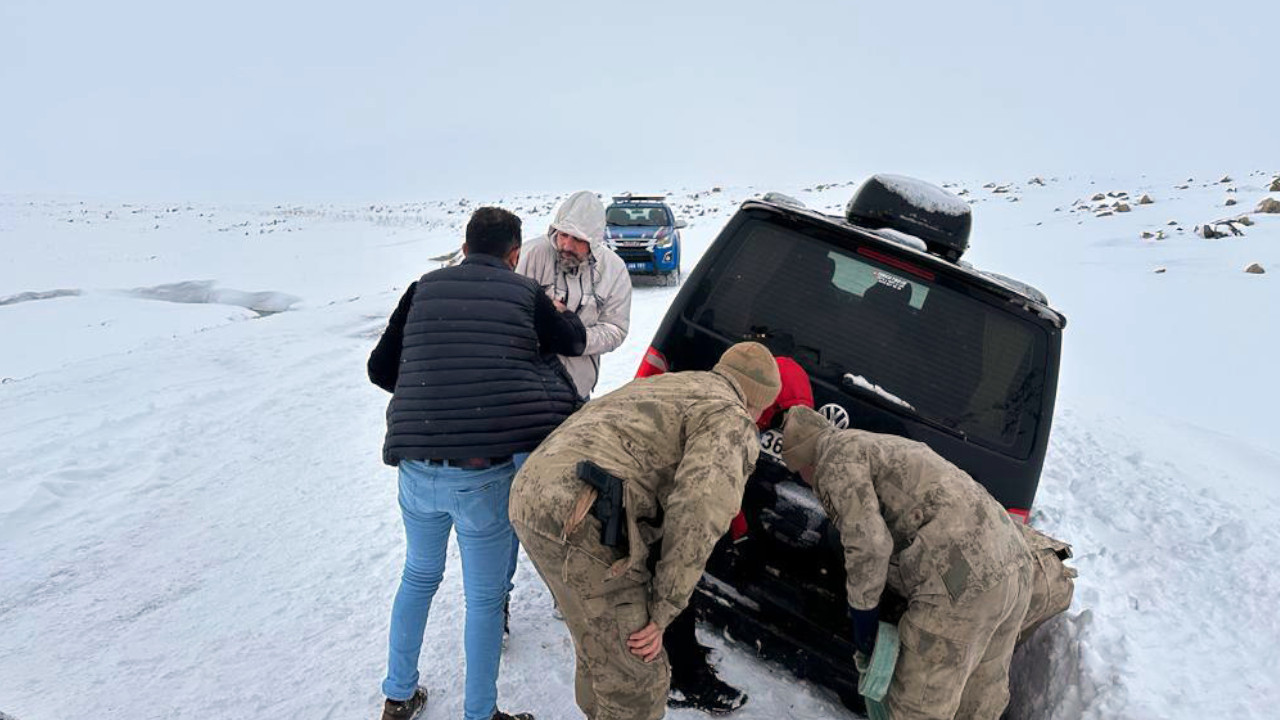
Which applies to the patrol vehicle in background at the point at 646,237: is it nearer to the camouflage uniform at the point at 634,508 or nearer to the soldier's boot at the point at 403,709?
the soldier's boot at the point at 403,709

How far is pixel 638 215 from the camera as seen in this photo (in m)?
13.3

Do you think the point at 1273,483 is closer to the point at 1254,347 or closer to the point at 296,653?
the point at 1254,347

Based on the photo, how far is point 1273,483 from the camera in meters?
4.51

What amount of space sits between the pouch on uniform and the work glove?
0.03 metres

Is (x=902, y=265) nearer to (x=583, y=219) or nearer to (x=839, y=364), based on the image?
(x=839, y=364)

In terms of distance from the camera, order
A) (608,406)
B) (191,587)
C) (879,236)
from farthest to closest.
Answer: (191,587), (879,236), (608,406)

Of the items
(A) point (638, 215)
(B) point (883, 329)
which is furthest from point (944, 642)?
(A) point (638, 215)

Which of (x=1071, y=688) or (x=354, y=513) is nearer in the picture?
(x=1071, y=688)

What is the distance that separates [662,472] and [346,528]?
9.61ft

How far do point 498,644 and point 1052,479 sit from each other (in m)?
4.28

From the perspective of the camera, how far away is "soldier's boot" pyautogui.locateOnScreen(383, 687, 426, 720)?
8.64ft

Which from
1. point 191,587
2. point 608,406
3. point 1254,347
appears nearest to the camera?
point 608,406

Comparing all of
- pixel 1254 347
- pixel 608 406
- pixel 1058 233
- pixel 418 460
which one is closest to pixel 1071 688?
pixel 608 406

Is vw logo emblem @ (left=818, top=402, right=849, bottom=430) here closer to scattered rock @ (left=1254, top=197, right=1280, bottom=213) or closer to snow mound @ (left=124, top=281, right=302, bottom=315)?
snow mound @ (left=124, top=281, right=302, bottom=315)
